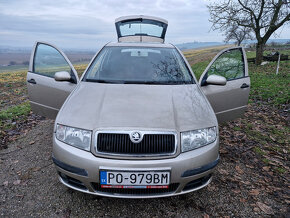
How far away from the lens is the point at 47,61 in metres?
3.36

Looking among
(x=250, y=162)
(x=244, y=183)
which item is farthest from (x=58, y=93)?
(x=250, y=162)

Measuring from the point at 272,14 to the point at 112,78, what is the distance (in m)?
14.6

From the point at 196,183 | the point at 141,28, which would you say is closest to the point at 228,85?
the point at 196,183

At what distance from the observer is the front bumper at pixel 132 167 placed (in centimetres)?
180

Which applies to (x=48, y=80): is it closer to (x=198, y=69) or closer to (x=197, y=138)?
(x=197, y=138)

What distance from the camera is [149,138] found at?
6.11 ft

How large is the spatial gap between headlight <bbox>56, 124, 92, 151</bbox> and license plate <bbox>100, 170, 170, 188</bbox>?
0.30 metres

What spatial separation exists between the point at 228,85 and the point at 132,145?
1924mm

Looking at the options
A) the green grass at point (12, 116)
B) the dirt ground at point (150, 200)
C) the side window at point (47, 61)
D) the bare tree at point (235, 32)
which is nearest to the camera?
the dirt ground at point (150, 200)

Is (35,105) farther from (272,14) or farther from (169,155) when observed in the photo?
(272,14)

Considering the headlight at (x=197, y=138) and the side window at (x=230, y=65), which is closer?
the headlight at (x=197, y=138)

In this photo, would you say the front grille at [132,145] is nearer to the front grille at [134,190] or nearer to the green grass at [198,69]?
the front grille at [134,190]

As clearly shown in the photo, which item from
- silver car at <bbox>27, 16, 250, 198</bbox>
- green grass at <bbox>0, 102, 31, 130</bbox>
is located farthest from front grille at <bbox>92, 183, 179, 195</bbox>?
green grass at <bbox>0, 102, 31, 130</bbox>

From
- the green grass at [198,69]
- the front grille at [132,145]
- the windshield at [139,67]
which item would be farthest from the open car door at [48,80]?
the green grass at [198,69]
